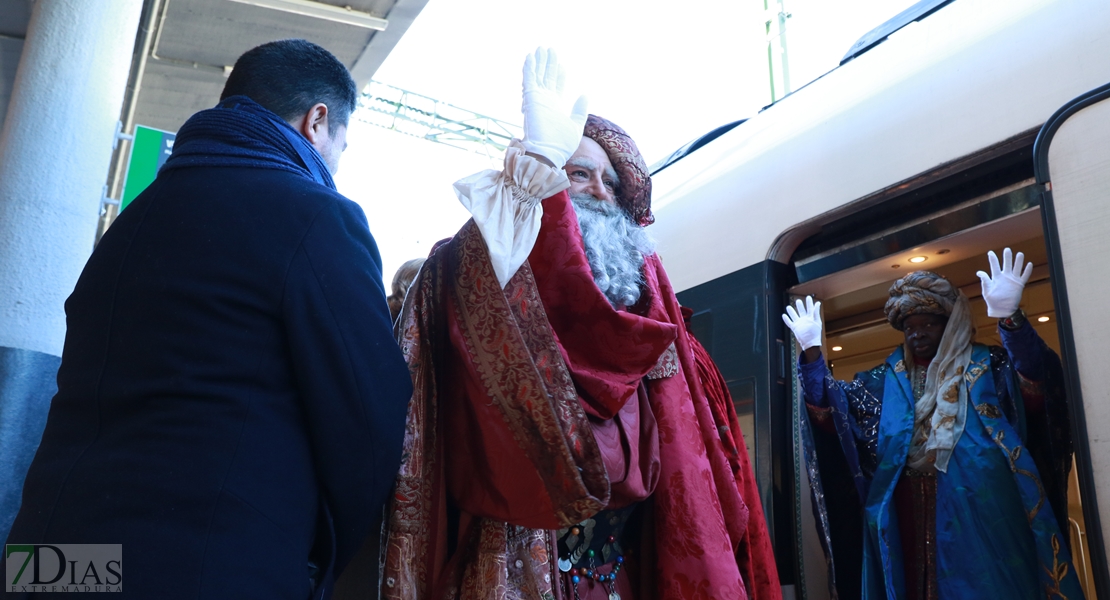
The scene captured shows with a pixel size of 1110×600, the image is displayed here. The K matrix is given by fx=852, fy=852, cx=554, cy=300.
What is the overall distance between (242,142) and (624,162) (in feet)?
3.75

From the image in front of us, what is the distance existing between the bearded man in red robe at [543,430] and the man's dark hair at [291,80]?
304 mm

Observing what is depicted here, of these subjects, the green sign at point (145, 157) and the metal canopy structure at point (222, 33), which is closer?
the green sign at point (145, 157)

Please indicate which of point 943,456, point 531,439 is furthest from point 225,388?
point 943,456

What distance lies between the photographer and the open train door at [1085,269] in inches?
74.7

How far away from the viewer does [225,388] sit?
1.17 metres

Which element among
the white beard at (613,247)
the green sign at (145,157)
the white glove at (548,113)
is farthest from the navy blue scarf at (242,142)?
the green sign at (145,157)

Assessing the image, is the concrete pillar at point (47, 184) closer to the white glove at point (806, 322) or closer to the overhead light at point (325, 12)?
the overhead light at point (325, 12)

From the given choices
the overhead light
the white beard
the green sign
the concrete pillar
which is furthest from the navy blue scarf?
the overhead light

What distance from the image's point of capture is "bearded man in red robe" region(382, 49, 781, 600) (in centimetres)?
153

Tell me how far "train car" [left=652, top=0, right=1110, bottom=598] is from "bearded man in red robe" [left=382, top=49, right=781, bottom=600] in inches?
36.3

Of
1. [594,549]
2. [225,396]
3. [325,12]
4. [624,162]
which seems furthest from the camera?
[325,12]

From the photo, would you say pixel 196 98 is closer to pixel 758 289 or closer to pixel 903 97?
pixel 758 289

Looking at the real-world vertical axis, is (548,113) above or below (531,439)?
above

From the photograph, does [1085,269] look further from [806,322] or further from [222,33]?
[222,33]
